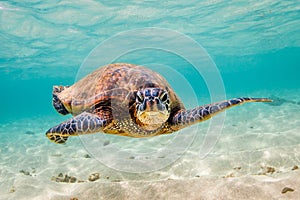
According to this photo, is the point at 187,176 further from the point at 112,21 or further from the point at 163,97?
the point at 112,21

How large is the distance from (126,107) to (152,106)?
121 cm

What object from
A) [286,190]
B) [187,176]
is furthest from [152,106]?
[187,176]

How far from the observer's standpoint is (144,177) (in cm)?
686

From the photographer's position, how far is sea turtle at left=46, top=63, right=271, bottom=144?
14.7 ft

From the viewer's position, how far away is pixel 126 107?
5.22 m

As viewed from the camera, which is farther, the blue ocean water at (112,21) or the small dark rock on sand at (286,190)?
the blue ocean water at (112,21)

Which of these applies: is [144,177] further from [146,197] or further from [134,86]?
Answer: [134,86]

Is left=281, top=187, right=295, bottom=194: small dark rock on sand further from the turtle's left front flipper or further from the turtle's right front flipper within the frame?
the turtle's right front flipper

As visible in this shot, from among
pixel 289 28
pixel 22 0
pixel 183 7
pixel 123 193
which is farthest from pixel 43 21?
pixel 289 28

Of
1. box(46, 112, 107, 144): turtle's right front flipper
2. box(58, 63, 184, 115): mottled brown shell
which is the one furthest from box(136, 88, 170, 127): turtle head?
box(46, 112, 107, 144): turtle's right front flipper

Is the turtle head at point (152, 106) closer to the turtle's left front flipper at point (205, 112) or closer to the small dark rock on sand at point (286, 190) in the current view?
the turtle's left front flipper at point (205, 112)

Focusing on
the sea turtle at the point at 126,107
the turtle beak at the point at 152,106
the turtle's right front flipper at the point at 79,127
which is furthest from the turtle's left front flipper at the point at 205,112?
the turtle's right front flipper at the point at 79,127

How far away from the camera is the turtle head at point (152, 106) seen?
13.8 feet

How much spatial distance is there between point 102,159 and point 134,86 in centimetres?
483
